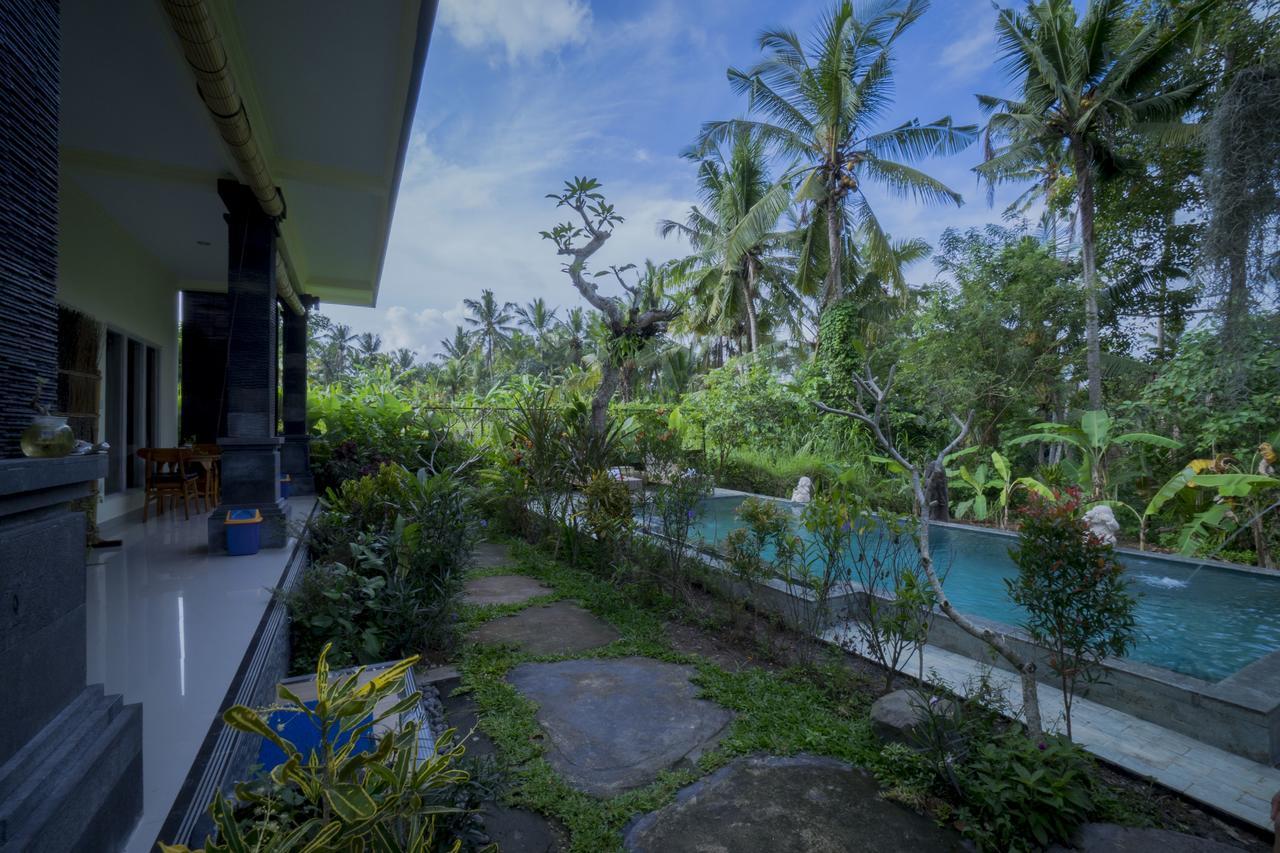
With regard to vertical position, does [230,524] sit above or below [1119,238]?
below

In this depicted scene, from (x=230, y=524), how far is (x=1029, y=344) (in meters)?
12.0

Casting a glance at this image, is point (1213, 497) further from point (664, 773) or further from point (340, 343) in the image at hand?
point (340, 343)

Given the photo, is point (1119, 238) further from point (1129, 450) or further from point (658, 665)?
point (658, 665)

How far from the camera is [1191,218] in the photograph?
12305mm

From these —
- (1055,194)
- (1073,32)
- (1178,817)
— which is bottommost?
(1178,817)

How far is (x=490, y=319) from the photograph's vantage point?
3991 cm

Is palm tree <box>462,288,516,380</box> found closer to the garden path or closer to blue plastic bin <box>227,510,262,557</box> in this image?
blue plastic bin <box>227,510,262,557</box>

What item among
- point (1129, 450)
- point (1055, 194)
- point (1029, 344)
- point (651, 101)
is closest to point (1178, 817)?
point (1129, 450)

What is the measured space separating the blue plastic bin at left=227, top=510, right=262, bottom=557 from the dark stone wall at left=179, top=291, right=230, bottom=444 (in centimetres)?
492

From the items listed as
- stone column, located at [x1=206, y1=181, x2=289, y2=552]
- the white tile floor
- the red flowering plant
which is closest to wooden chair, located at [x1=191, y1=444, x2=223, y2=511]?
the white tile floor

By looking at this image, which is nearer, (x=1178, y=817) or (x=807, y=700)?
(x=1178, y=817)

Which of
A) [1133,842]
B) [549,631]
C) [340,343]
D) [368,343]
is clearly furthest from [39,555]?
[368,343]

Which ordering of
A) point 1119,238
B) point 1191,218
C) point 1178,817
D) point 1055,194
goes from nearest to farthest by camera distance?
1. point 1178,817
2. point 1191,218
3. point 1119,238
4. point 1055,194

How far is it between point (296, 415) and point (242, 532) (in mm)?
4358
